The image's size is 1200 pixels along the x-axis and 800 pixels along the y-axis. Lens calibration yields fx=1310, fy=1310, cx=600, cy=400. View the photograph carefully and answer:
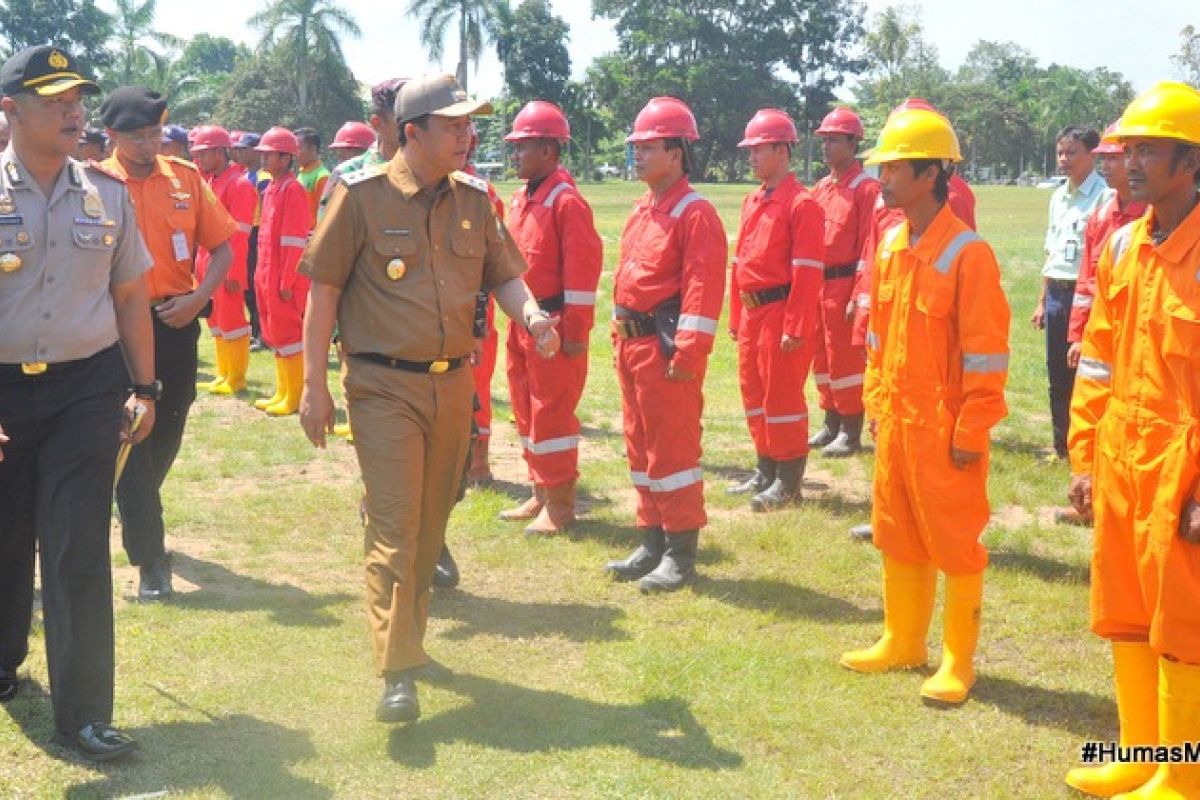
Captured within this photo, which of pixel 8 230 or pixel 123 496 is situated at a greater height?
pixel 8 230

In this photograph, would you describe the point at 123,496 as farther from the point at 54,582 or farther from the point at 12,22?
the point at 12,22

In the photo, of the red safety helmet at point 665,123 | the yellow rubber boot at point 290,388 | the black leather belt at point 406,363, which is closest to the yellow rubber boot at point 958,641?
the black leather belt at point 406,363

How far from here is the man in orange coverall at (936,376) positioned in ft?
17.0

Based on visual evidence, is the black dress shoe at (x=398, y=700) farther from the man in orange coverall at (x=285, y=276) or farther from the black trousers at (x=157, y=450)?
the man in orange coverall at (x=285, y=276)

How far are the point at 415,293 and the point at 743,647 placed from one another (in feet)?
7.53

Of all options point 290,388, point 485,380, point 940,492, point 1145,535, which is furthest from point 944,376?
point 290,388

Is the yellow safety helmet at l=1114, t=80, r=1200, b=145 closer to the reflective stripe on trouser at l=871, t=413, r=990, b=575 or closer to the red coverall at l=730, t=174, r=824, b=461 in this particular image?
the reflective stripe on trouser at l=871, t=413, r=990, b=575

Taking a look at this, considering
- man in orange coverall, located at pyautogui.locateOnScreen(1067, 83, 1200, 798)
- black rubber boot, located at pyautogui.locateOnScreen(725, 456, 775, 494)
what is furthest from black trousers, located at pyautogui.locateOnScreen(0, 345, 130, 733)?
black rubber boot, located at pyautogui.locateOnScreen(725, 456, 775, 494)

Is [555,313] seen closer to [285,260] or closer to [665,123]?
[665,123]

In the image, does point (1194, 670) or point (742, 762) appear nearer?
point (1194, 670)

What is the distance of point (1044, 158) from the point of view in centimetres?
9462

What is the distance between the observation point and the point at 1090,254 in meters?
8.88

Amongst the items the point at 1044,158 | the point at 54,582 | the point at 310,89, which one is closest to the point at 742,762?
the point at 54,582

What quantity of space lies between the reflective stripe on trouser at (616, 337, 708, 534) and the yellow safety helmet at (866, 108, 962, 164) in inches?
73.9
